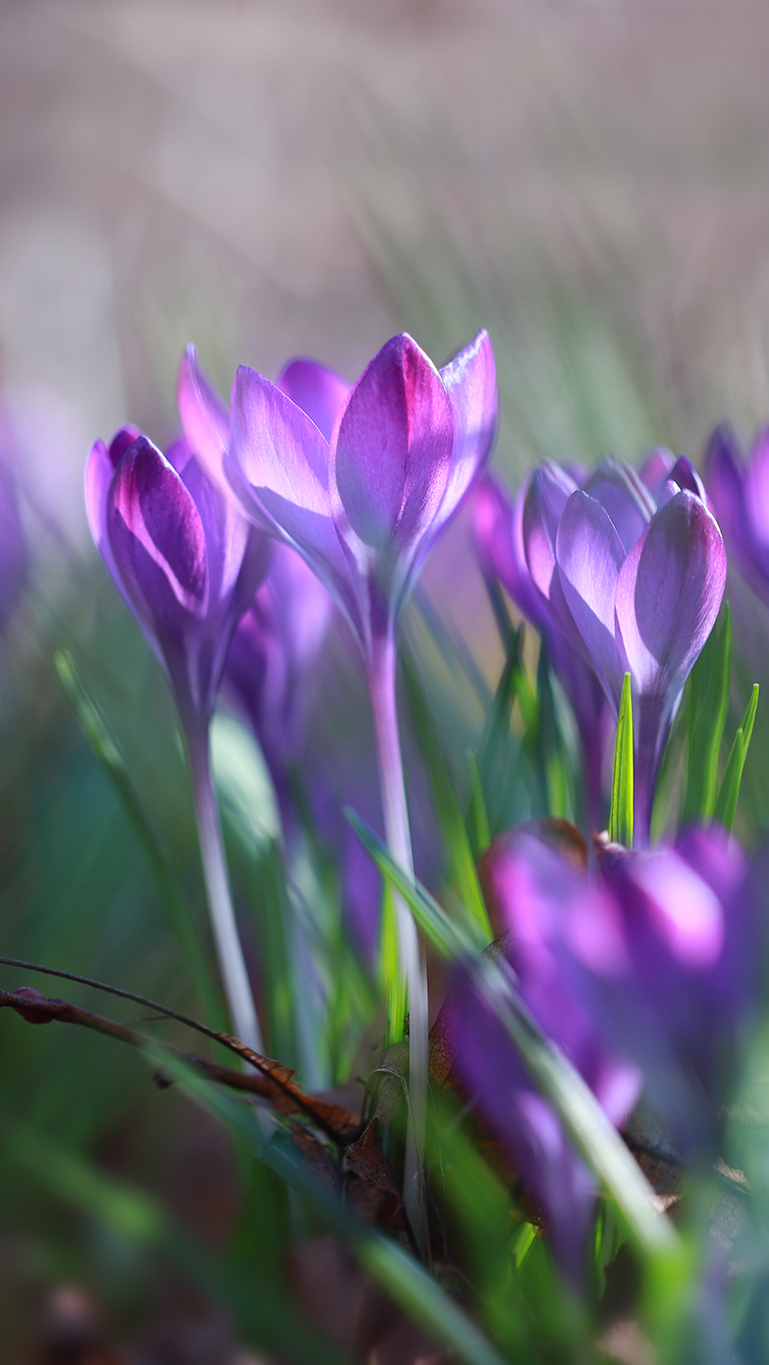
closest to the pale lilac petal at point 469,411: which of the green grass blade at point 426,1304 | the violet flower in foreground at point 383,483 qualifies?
the violet flower in foreground at point 383,483

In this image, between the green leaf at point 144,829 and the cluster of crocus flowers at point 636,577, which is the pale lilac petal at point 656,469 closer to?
the cluster of crocus flowers at point 636,577

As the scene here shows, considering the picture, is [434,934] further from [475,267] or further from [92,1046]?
[475,267]

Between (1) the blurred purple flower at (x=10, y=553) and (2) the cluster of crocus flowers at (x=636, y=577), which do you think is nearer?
(2) the cluster of crocus flowers at (x=636, y=577)

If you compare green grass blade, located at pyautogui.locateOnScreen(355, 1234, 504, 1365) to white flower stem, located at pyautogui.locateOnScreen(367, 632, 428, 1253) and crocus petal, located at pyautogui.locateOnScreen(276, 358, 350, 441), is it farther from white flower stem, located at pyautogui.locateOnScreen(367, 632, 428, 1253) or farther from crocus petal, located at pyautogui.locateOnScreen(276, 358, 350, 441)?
crocus petal, located at pyautogui.locateOnScreen(276, 358, 350, 441)

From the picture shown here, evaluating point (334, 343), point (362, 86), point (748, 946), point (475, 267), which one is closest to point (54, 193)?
point (334, 343)

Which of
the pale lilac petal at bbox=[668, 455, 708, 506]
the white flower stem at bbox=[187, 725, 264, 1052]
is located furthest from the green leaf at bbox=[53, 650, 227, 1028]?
the pale lilac petal at bbox=[668, 455, 708, 506]
